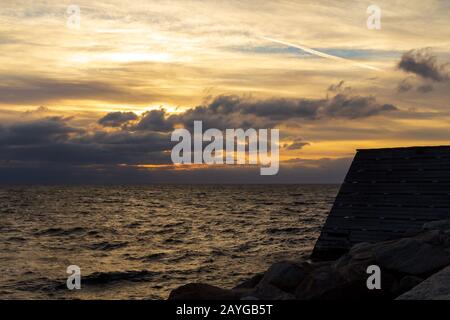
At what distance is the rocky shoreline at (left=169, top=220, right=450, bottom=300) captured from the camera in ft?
38.2

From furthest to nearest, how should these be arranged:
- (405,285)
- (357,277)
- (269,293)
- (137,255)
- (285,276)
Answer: (137,255), (285,276), (269,293), (357,277), (405,285)

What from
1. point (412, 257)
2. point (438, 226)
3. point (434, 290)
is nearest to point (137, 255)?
point (438, 226)

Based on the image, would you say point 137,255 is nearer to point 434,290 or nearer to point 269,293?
point 269,293

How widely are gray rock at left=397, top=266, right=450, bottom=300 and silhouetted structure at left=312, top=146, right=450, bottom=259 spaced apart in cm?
1107

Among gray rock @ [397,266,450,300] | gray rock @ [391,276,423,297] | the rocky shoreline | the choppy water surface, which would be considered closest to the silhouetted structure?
the choppy water surface

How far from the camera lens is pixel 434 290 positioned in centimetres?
873

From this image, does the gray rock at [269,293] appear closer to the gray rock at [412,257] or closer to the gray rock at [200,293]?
the gray rock at [200,293]

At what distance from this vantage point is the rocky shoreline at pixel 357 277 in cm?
1163

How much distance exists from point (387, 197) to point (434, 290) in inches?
532

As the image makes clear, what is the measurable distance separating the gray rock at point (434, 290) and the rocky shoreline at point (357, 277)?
1.53m

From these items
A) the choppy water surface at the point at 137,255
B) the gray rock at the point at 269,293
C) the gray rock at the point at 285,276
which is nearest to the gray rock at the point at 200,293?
the gray rock at the point at 269,293
